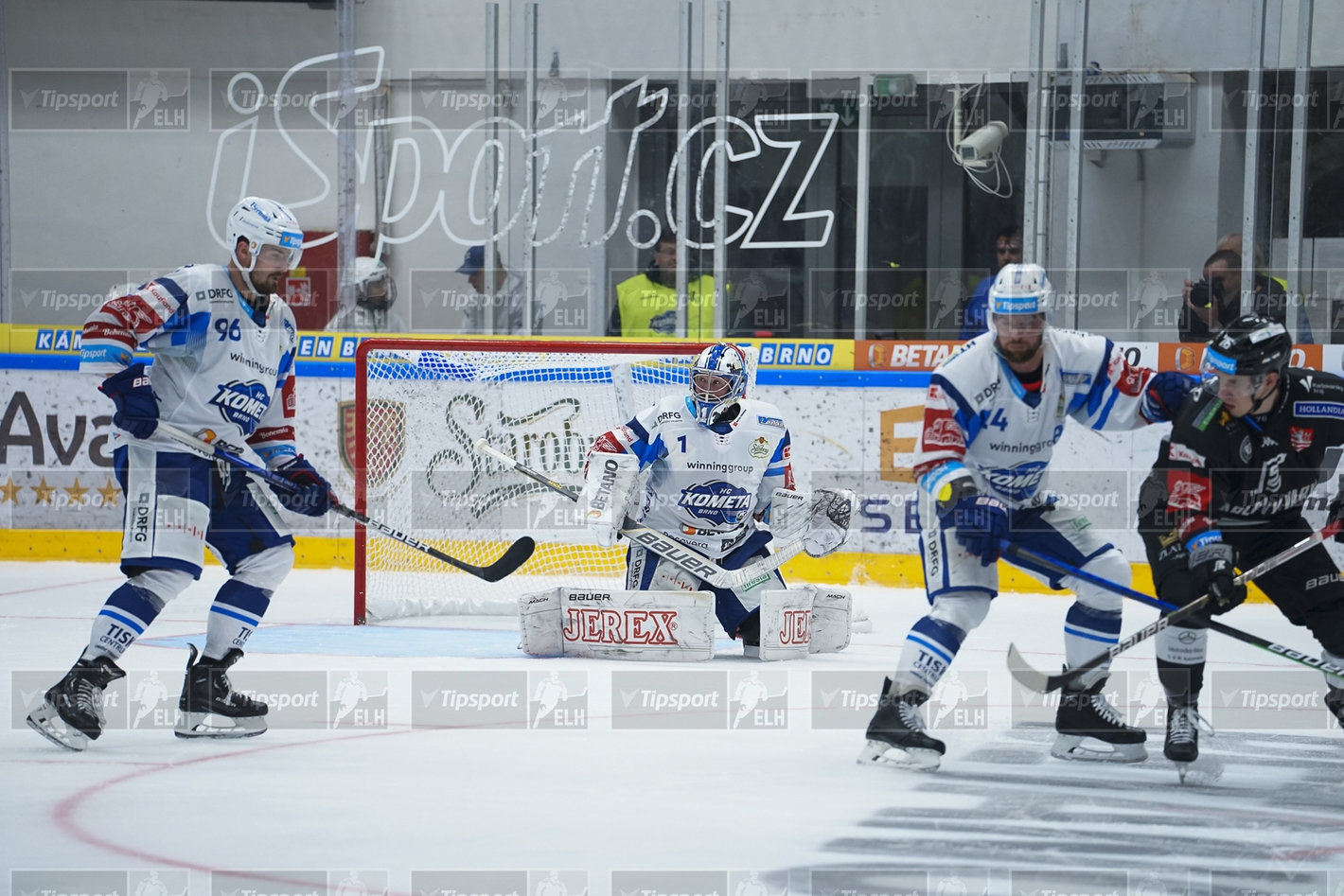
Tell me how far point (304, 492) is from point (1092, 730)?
1978 mm

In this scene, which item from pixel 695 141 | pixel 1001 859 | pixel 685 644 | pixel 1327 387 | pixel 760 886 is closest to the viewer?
pixel 760 886

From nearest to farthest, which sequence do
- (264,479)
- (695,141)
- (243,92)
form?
(264,479)
(695,141)
(243,92)

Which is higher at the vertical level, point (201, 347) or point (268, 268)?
point (268, 268)

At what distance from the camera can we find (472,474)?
6613 mm

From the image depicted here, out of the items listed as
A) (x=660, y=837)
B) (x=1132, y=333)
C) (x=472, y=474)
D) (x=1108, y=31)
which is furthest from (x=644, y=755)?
(x=1108, y=31)

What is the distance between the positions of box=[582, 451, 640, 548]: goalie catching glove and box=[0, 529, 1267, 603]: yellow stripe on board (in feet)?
4.81

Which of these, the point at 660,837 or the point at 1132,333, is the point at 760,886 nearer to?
the point at 660,837

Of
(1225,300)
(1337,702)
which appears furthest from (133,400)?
(1225,300)

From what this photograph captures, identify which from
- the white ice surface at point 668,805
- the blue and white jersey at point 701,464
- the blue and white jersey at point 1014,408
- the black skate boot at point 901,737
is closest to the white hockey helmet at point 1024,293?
the blue and white jersey at point 1014,408

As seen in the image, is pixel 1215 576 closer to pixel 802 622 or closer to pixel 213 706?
pixel 802 622

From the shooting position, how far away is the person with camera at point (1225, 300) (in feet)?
22.9

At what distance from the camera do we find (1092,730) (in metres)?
3.60

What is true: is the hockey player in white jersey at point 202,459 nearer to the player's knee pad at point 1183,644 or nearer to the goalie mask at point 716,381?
the goalie mask at point 716,381

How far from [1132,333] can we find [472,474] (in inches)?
120
